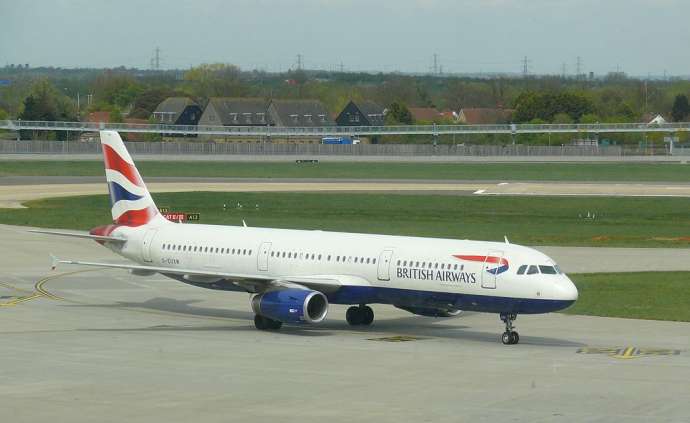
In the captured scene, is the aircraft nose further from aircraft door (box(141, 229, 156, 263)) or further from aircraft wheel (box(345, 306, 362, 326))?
aircraft door (box(141, 229, 156, 263))

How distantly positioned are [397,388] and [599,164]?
159 meters

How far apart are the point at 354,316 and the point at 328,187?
7709 centimetres

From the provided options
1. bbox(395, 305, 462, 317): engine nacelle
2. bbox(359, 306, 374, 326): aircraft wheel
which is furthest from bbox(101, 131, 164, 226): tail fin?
bbox(395, 305, 462, 317): engine nacelle

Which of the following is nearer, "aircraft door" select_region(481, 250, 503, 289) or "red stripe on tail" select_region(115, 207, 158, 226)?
"aircraft door" select_region(481, 250, 503, 289)

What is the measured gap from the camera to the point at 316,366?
34.6 metres

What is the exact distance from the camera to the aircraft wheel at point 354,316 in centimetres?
4384

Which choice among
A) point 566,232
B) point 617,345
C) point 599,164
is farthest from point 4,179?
point 617,345

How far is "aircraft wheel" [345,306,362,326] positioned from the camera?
43.8 meters

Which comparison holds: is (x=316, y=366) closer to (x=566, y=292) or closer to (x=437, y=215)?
(x=566, y=292)

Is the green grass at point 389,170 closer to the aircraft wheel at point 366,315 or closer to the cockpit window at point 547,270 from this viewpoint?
the aircraft wheel at point 366,315

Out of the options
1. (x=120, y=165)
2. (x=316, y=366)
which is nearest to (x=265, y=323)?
(x=316, y=366)

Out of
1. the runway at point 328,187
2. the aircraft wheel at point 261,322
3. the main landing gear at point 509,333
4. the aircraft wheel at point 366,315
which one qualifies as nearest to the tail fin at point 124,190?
the aircraft wheel at point 261,322

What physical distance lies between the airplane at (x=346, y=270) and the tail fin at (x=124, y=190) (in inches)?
5.4

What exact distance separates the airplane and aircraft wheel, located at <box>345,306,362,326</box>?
0.12ft
